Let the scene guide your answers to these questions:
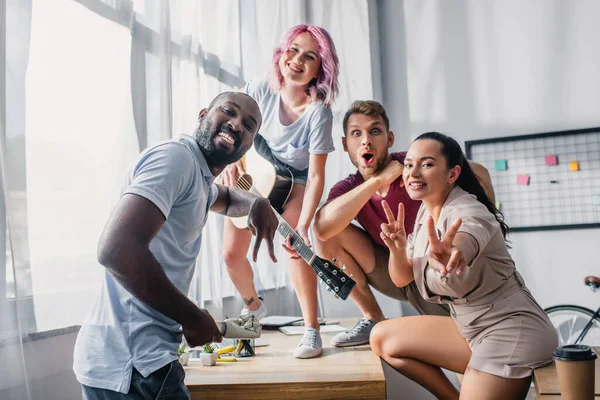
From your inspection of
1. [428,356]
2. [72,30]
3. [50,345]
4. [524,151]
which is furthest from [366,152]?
[524,151]

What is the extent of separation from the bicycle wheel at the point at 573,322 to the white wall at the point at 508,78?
103mm

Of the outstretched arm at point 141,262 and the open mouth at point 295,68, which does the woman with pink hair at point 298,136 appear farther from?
the outstretched arm at point 141,262

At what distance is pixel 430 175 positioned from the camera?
1.88 m

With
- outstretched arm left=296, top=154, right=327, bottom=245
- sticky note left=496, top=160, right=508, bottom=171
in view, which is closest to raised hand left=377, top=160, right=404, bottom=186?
outstretched arm left=296, top=154, right=327, bottom=245

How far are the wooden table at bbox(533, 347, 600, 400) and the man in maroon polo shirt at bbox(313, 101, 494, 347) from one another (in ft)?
2.98

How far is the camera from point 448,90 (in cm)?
435

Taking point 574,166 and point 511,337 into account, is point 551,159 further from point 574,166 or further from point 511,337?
point 511,337

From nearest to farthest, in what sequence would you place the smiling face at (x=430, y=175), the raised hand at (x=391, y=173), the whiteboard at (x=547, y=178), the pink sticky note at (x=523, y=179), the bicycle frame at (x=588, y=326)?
the smiling face at (x=430, y=175)
the raised hand at (x=391, y=173)
the bicycle frame at (x=588, y=326)
the whiteboard at (x=547, y=178)
the pink sticky note at (x=523, y=179)

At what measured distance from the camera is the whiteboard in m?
3.93

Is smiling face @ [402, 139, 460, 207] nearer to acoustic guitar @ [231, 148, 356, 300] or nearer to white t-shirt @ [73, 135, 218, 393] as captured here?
acoustic guitar @ [231, 148, 356, 300]

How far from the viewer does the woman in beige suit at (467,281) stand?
1.63 m

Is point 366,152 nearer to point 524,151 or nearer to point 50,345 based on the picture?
point 50,345

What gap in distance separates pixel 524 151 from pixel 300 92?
2199 millimetres

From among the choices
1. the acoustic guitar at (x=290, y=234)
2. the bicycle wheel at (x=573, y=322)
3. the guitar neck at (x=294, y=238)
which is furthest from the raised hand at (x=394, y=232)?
the bicycle wheel at (x=573, y=322)
